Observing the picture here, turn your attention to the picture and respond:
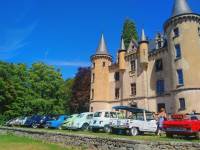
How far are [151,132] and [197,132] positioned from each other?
213 inches

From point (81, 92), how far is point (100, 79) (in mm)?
8132

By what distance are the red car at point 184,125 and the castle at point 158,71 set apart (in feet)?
50.5

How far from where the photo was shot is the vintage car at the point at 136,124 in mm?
20094

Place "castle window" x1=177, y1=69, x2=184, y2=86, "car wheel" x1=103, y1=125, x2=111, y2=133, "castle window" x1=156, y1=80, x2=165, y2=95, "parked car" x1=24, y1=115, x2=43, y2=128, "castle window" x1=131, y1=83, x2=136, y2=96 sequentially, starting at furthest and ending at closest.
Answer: "castle window" x1=131, y1=83, x2=136, y2=96 < "castle window" x1=156, y1=80, x2=165, y2=95 < "castle window" x1=177, y1=69, x2=184, y2=86 < "parked car" x1=24, y1=115, x2=43, y2=128 < "car wheel" x1=103, y1=125, x2=111, y2=133

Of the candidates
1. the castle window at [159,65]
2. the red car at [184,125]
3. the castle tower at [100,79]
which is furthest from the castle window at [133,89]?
the red car at [184,125]

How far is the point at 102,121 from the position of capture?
23.4 metres

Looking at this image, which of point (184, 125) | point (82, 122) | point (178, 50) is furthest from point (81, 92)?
point (184, 125)

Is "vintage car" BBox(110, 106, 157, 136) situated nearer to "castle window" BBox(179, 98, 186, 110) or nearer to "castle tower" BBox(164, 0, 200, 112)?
"castle window" BBox(179, 98, 186, 110)

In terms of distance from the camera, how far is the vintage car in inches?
791

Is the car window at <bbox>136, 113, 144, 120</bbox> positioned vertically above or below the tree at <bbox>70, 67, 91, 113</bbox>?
below

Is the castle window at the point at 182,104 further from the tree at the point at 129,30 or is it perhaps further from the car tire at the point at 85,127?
the tree at the point at 129,30

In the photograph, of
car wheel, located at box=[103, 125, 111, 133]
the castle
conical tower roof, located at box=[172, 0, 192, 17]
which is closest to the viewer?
car wheel, located at box=[103, 125, 111, 133]

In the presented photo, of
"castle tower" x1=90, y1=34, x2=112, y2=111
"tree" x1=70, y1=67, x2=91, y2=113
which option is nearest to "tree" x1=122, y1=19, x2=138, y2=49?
"castle tower" x1=90, y1=34, x2=112, y2=111

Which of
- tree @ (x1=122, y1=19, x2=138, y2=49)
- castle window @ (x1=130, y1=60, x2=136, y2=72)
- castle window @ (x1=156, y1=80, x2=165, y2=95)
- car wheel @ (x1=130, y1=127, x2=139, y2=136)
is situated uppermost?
tree @ (x1=122, y1=19, x2=138, y2=49)
